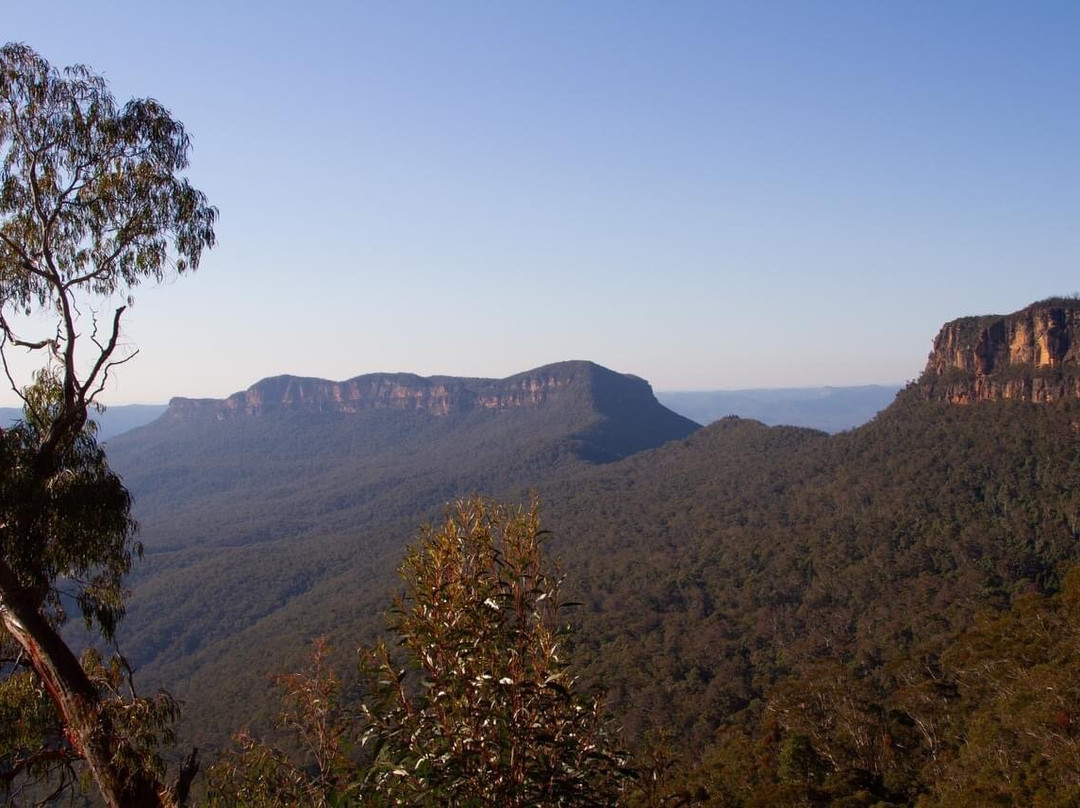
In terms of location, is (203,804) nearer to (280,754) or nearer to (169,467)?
(280,754)

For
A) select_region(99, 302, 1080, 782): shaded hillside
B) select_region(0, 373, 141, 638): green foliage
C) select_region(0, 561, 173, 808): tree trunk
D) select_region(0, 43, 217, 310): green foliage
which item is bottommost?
select_region(99, 302, 1080, 782): shaded hillside

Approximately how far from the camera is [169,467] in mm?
120188

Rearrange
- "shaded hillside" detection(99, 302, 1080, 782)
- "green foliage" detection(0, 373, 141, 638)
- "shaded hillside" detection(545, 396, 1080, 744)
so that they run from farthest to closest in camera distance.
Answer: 1. "shaded hillside" detection(99, 302, 1080, 782)
2. "shaded hillside" detection(545, 396, 1080, 744)
3. "green foliage" detection(0, 373, 141, 638)

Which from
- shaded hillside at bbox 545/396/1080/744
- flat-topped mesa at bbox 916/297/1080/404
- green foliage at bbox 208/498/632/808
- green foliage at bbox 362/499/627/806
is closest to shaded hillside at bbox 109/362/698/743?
shaded hillside at bbox 545/396/1080/744

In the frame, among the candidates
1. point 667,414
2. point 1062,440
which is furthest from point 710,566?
point 667,414

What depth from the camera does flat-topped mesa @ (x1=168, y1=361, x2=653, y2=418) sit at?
130375mm

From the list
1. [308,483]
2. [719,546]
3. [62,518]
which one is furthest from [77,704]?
[308,483]

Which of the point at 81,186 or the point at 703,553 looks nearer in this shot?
the point at 81,186

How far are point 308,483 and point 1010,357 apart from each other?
292 feet

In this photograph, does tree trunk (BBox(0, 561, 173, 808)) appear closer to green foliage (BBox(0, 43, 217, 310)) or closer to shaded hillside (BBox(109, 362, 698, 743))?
green foliage (BBox(0, 43, 217, 310))

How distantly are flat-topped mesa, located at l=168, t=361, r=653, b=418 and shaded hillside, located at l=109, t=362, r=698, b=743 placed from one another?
300 mm

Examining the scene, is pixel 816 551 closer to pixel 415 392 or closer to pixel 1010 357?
pixel 1010 357

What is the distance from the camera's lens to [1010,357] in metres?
59.0

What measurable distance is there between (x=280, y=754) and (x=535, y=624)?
362cm
